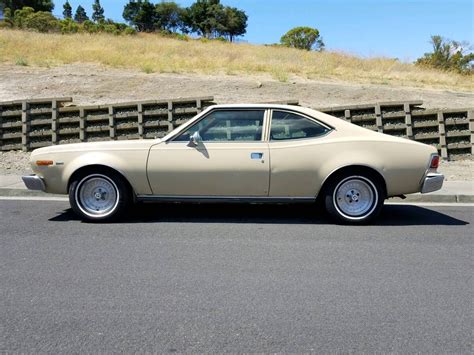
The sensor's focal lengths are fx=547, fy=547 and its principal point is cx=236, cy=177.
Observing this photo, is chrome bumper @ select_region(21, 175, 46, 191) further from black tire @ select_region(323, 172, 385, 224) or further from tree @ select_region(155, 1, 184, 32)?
tree @ select_region(155, 1, 184, 32)

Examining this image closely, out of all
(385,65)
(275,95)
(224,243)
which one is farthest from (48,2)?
(224,243)

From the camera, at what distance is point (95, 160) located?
23.3 feet

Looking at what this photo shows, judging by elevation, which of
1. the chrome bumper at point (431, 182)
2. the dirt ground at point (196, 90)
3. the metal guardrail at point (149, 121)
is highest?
the dirt ground at point (196, 90)

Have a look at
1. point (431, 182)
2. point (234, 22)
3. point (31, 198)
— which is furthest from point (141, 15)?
point (431, 182)

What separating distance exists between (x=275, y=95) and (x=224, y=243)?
37.8 ft

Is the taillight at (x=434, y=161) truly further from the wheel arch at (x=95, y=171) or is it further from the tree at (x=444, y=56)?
the tree at (x=444, y=56)

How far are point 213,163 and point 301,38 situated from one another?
54.6 meters

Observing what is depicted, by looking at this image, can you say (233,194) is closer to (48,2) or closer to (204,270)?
(204,270)

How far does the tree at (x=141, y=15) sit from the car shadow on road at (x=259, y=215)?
68601 mm

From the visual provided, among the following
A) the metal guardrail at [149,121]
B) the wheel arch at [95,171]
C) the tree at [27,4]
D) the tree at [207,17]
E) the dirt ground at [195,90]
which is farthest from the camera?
the tree at [207,17]

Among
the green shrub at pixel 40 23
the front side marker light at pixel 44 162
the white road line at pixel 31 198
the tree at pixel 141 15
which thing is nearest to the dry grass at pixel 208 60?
the white road line at pixel 31 198

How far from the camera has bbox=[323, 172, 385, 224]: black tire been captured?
710cm

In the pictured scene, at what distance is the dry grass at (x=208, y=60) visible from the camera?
22217mm

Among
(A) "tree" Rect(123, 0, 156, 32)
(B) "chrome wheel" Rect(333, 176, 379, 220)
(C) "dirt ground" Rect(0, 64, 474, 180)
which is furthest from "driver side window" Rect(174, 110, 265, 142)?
(A) "tree" Rect(123, 0, 156, 32)
